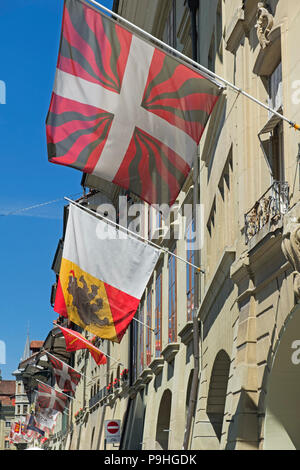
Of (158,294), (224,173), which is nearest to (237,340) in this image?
(224,173)

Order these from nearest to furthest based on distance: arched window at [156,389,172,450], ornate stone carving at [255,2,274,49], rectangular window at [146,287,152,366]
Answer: ornate stone carving at [255,2,274,49], arched window at [156,389,172,450], rectangular window at [146,287,152,366]

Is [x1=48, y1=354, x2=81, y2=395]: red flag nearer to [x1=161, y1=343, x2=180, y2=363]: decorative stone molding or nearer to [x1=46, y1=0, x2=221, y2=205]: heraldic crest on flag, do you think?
[x1=161, y1=343, x2=180, y2=363]: decorative stone molding

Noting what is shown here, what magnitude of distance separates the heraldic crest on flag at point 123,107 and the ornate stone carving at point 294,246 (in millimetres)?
2519

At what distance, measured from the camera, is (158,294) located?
29.3 metres

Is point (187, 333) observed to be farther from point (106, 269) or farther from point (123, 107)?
point (123, 107)

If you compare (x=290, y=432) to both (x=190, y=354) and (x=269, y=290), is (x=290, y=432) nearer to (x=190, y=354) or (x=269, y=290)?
(x=269, y=290)

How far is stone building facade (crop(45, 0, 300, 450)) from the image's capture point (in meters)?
10.9

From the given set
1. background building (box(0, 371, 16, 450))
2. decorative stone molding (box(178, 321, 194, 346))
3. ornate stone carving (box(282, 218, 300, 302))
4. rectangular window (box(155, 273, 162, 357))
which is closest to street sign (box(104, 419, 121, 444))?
rectangular window (box(155, 273, 162, 357))

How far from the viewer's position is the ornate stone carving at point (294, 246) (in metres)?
9.43

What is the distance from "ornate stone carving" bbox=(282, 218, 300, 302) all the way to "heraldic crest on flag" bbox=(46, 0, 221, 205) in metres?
2.52

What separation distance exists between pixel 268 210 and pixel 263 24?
9.18 feet

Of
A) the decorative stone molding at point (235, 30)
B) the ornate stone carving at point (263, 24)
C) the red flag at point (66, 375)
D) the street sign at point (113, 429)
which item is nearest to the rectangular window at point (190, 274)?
the decorative stone molding at point (235, 30)

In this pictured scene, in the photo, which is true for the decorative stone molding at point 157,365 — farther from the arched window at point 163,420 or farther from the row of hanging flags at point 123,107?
the row of hanging flags at point 123,107

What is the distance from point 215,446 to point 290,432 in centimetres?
665
